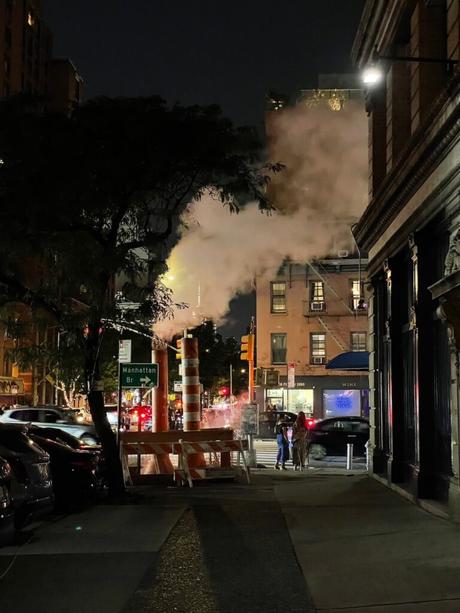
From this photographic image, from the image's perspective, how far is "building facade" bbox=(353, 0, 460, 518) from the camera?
954cm

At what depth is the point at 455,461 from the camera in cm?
943

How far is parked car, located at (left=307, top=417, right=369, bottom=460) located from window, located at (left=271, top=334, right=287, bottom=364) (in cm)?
2010

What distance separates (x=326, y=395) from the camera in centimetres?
4116

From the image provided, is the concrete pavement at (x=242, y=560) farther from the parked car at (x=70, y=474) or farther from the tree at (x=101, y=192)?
the tree at (x=101, y=192)

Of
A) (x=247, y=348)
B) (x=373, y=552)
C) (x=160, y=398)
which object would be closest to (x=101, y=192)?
(x=160, y=398)

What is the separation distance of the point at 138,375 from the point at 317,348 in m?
26.5

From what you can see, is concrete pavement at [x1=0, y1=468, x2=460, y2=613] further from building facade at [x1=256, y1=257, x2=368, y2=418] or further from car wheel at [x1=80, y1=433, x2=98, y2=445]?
building facade at [x1=256, y1=257, x2=368, y2=418]

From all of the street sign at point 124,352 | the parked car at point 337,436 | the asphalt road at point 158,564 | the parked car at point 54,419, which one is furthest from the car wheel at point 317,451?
the asphalt road at point 158,564

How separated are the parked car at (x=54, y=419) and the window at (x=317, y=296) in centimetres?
1829

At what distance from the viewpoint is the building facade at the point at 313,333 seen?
4062cm

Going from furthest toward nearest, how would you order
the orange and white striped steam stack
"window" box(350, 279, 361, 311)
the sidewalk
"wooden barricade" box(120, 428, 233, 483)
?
1. "window" box(350, 279, 361, 311)
2. the orange and white striped steam stack
3. "wooden barricade" box(120, 428, 233, 483)
4. the sidewalk

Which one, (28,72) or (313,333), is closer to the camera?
(313,333)

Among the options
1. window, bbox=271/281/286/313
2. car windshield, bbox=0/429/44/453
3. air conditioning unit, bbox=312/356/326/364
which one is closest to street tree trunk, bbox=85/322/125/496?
car windshield, bbox=0/429/44/453

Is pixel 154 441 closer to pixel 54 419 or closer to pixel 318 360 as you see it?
pixel 54 419
